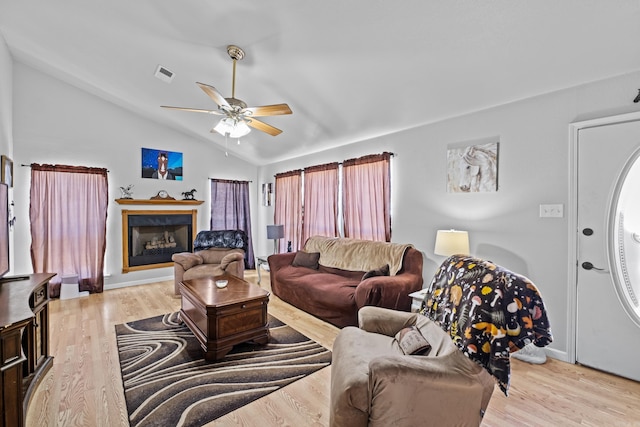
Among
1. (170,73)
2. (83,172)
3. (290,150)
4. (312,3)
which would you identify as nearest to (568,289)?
(312,3)

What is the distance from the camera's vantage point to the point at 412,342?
1.74m

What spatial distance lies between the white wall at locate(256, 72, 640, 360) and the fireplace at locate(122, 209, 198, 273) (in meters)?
4.22

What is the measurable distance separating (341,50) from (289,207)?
3.41 metres

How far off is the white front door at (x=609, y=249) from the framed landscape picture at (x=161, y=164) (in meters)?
5.68

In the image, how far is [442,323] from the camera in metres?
1.68

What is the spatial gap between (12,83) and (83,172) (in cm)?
137

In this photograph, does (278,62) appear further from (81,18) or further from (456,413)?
(456,413)

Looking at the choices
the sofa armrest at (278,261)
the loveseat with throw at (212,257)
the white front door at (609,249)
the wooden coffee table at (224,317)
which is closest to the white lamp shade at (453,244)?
the white front door at (609,249)

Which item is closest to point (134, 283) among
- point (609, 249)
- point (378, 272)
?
point (378, 272)

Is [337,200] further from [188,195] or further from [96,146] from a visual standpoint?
[96,146]

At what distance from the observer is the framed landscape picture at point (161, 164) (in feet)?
16.6

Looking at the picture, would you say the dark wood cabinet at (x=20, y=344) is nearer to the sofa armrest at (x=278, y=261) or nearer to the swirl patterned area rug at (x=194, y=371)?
the swirl patterned area rug at (x=194, y=371)

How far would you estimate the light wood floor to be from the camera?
1800 millimetres

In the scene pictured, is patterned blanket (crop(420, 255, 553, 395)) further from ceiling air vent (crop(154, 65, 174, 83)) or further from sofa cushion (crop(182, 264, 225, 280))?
ceiling air vent (crop(154, 65, 174, 83))
